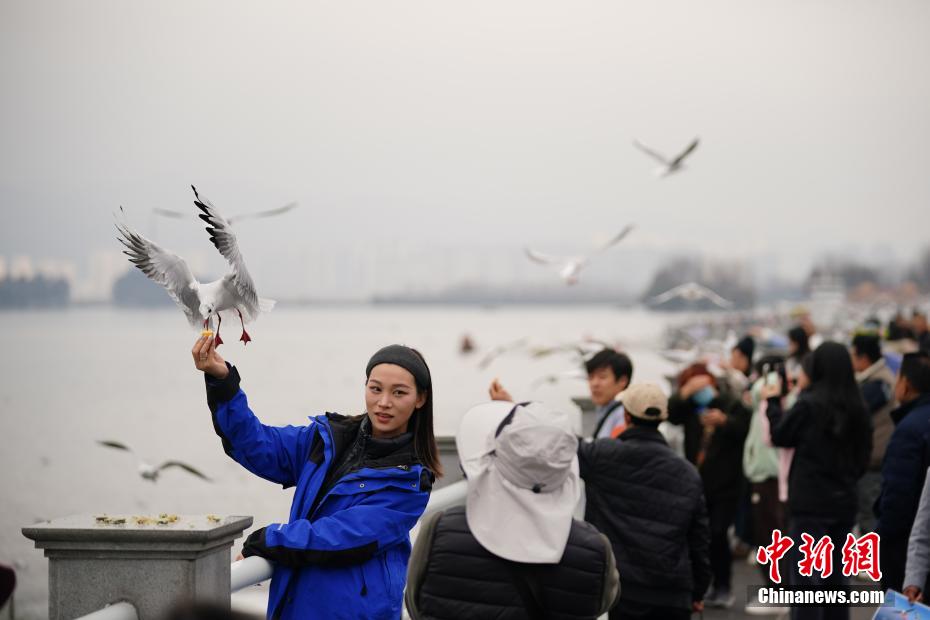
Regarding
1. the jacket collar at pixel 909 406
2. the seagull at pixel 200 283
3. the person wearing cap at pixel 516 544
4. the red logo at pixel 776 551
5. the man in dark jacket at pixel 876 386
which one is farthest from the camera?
the man in dark jacket at pixel 876 386

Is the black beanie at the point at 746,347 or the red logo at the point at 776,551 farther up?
the black beanie at the point at 746,347

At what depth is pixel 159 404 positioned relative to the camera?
71.1m

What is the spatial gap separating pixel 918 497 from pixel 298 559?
3244 millimetres

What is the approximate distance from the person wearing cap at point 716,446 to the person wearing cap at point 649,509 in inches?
115

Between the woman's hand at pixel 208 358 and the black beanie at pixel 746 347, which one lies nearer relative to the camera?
the woman's hand at pixel 208 358

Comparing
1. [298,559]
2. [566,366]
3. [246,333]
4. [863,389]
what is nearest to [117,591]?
[298,559]

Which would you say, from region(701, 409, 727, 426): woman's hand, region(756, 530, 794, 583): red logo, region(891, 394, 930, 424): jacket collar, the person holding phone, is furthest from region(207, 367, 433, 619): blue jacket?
region(701, 409, 727, 426): woman's hand

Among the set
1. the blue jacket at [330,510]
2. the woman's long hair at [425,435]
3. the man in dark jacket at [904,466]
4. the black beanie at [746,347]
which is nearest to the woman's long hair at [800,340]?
the black beanie at [746,347]

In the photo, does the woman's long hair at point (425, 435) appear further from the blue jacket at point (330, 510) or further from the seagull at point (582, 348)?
the seagull at point (582, 348)

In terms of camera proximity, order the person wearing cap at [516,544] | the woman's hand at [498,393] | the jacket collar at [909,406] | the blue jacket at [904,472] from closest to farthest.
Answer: the person wearing cap at [516,544] → the woman's hand at [498,393] → the blue jacket at [904,472] → the jacket collar at [909,406]

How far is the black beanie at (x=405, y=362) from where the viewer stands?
316 centimetres

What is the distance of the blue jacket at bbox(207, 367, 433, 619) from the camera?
2924 millimetres

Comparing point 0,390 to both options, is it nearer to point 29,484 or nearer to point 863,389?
point 29,484

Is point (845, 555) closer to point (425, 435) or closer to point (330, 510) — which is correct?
point (425, 435)
